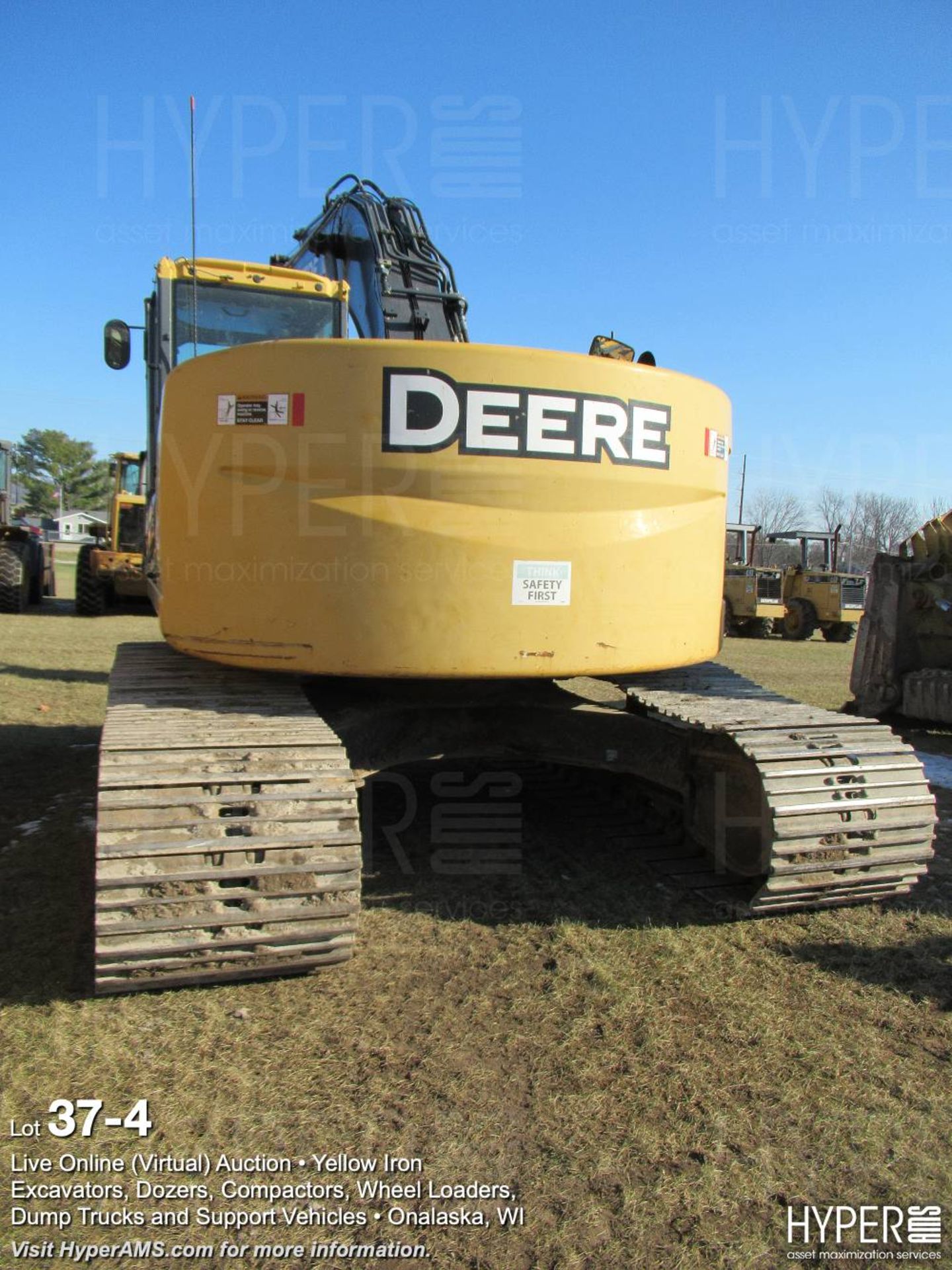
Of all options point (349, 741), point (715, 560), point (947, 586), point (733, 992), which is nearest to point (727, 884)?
point (733, 992)

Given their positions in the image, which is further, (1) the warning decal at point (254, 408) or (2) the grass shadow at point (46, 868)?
(1) the warning decal at point (254, 408)

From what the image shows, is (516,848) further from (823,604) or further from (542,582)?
(823,604)

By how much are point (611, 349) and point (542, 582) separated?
5.63ft

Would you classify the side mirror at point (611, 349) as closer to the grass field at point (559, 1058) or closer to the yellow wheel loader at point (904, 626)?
the grass field at point (559, 1058)

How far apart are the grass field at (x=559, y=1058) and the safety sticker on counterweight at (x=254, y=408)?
205cm

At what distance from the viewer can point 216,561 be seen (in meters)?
3.95

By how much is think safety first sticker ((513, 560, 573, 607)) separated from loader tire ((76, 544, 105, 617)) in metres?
16.3

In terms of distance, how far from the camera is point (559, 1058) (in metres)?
2.86

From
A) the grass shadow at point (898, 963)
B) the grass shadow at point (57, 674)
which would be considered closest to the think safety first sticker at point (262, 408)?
the grass shadow at point (898, 963)

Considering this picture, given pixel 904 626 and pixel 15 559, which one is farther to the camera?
pixel 15 559

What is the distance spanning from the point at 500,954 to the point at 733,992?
33.3 inches

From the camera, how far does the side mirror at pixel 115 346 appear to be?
17.8ft

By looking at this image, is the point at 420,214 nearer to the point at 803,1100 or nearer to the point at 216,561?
the point at 216,561

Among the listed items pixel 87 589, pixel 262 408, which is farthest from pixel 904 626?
pixel 87 589
